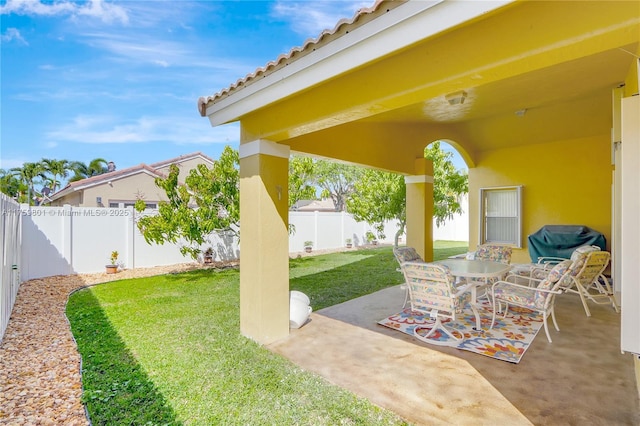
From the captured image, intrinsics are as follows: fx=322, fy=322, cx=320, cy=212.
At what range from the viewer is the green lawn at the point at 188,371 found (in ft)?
10.5

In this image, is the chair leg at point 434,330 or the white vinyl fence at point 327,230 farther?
the white vinyl fence at point 327,230

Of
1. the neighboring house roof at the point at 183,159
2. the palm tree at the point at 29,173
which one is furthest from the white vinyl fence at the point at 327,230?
the palm tree at the point at 29,173

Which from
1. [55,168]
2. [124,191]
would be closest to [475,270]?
[124,191]

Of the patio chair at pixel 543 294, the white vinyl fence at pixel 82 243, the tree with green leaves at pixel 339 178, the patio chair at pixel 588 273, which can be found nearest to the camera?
the patio chair at pixel 543 294

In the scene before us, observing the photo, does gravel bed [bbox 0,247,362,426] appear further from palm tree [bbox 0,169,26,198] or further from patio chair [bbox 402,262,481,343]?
palm tree [bbox 0,169,26,198]

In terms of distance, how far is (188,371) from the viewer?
13.4ft

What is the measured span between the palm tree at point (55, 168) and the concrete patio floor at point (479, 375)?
35.8 m

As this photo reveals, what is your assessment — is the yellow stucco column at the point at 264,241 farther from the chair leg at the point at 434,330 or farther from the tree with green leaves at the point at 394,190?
the tree with green leaves at the point at 394,190

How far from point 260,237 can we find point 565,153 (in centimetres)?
961

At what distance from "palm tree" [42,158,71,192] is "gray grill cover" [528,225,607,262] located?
3818 cm

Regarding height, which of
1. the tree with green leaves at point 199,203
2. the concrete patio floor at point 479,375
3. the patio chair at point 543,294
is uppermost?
the tree with green leaves at point 199,203

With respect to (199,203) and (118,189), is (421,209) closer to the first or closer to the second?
(199,203)

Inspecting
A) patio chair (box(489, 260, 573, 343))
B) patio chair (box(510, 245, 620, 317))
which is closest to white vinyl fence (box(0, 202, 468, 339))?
patio chair (box(489, 260, 573, 343))

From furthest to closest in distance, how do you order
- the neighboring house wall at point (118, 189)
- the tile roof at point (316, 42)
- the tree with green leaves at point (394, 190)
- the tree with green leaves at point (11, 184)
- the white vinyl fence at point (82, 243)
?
1. the tree with green leaves at point (11, 184)
2. the neighboring house wall at point (118, 189)
3. the tree with green leaves at point (394, 190)
4. the white vinyl fence at point (82, 243)
5. the tile roof at point (316, 42)
